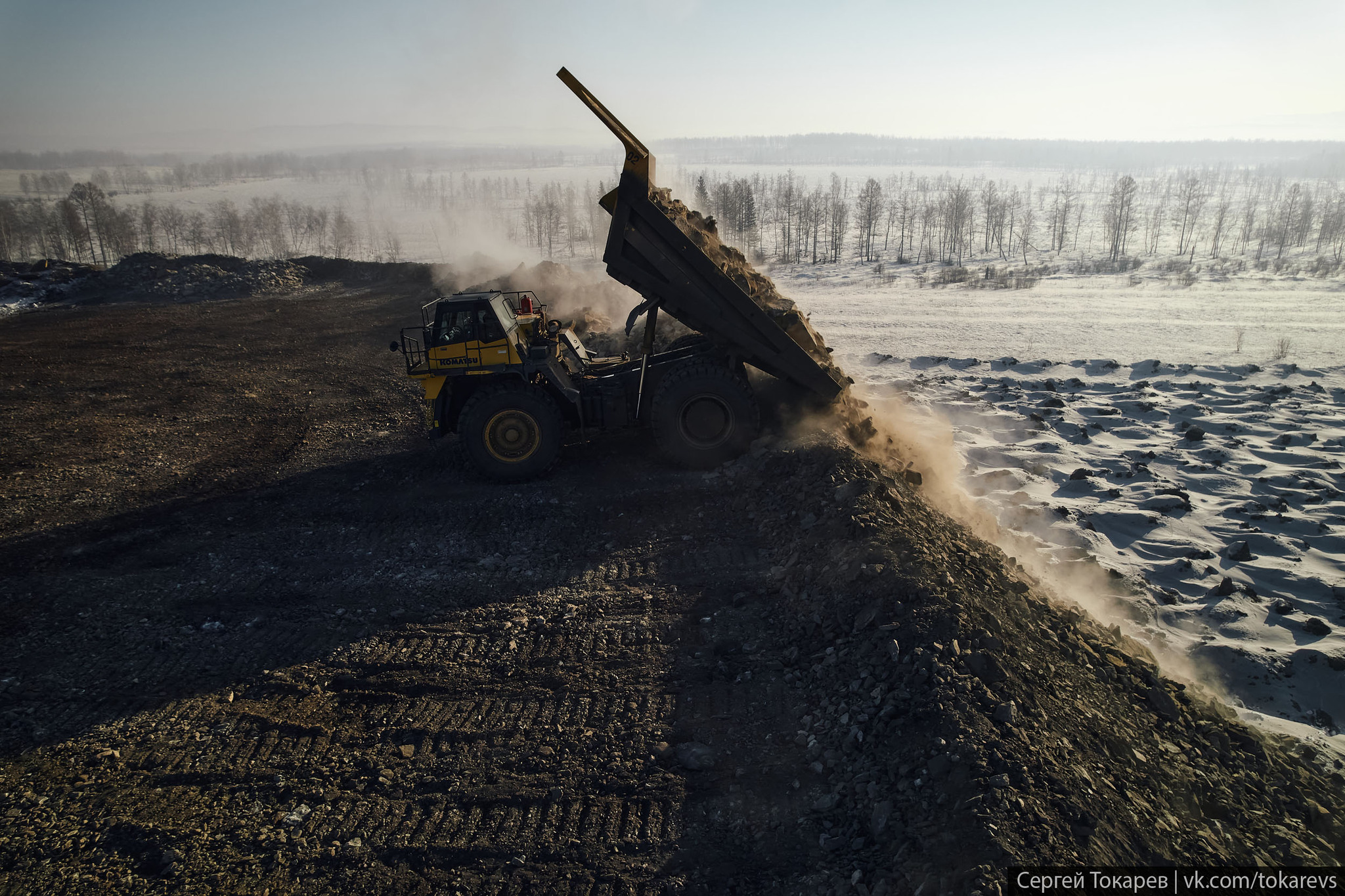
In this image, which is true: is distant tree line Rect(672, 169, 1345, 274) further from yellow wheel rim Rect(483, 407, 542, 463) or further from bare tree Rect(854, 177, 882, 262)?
yellow wheel rim Rect(483, 407, 542, 463)

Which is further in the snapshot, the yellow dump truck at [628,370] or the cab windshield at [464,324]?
the cab windshield at [464,324]

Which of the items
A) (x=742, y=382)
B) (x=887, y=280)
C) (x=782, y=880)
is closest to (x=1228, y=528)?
(x=742, y=382)

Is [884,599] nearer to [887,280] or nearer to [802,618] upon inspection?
[802,618]

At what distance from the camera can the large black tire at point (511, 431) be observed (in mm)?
9281

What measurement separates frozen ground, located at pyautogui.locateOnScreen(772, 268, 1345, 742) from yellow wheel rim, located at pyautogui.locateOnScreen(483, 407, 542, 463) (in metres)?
6.82

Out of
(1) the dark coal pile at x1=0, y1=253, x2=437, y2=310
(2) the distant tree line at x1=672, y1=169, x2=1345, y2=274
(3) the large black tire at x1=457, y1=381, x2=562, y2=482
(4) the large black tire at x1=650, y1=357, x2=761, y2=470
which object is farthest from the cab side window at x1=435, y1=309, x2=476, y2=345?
(2) the distant tree line at x1=672, y1=169, x2=1345, y2=274

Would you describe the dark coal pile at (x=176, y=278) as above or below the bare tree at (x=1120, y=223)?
below

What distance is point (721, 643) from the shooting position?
6266 millimetres

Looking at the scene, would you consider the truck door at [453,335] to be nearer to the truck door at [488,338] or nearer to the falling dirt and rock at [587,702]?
the truck door at [488,338]

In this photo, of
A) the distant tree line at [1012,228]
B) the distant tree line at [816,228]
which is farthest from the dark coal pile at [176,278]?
the distant tree line at [1012,228]

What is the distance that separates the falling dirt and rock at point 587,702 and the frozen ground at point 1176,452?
1.94 metres

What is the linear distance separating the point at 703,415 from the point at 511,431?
2.72 m

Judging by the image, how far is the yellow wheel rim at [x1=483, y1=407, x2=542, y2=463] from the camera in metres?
9.37

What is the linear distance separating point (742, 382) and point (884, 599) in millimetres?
4360
